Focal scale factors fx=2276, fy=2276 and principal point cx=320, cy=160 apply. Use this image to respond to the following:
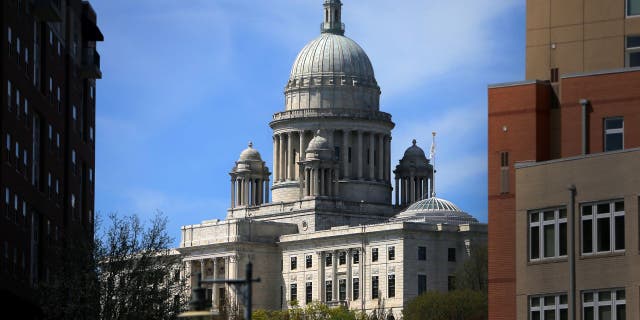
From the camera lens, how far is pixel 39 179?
129125 mm

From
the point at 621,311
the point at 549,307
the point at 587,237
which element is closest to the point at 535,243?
the point at 549,307

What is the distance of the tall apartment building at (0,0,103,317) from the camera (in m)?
116

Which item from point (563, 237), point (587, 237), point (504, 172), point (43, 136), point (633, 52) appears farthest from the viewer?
point (43, 136)

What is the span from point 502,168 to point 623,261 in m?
11.9

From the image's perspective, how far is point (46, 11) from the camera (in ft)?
407

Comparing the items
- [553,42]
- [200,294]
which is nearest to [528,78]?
[553,42]

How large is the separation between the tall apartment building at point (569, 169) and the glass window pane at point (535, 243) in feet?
0.17

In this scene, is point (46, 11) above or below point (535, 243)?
above

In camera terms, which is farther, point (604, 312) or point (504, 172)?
point (504, 172)

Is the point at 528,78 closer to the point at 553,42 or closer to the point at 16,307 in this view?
the point at 553,42

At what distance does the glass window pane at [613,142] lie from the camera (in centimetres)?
9956

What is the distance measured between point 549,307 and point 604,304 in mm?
3463

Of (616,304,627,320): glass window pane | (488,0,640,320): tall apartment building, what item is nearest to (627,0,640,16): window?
(488,0,640,320): tall apartment building

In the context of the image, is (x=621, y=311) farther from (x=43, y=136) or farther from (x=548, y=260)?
(x=43, y=136)
